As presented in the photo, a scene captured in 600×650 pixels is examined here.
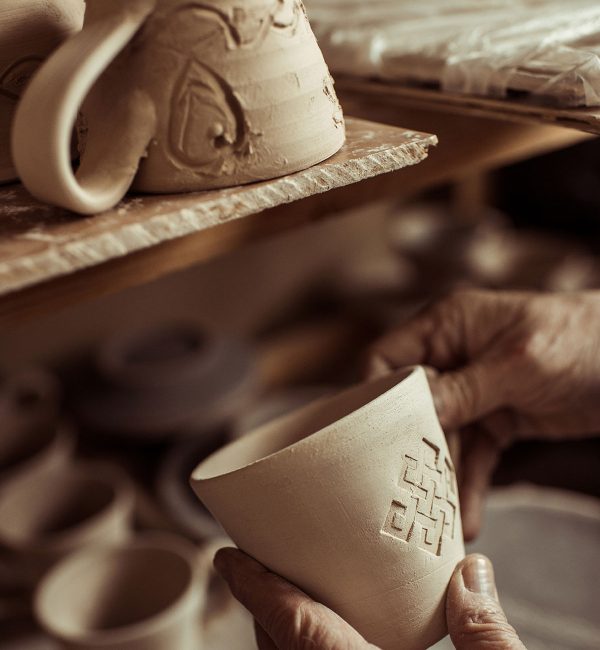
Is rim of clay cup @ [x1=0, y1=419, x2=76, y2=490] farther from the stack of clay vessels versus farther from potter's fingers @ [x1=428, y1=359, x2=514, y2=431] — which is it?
potter's fingers @ [x1=428, y1=359, x2=514, y2=431]

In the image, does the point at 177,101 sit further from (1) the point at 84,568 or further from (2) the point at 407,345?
(1) the point at 84,568

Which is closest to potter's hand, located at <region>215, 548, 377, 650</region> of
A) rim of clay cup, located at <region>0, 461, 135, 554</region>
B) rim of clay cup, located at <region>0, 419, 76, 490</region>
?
rim of clay cup, located at <region>0, 461, 135, 554</region>

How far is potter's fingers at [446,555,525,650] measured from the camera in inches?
17.8

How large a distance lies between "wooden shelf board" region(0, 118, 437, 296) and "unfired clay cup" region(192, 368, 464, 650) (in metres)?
0.13

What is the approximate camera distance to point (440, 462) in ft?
1.52

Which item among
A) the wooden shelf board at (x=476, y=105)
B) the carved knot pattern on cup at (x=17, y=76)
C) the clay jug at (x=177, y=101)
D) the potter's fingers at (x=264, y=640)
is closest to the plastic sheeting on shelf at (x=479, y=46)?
the wooden shelf board at (x=476, y=105)

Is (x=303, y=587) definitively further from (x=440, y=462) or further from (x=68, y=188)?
(x=68, y=188)

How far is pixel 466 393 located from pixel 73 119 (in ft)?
1.19

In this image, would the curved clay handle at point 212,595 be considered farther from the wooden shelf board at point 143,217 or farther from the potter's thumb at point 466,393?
the wooden shelf board at point 143,217

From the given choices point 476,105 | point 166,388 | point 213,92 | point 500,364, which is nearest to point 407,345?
point 500,364

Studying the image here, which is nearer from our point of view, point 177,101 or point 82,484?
point 177,101

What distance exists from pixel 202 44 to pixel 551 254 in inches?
45.8

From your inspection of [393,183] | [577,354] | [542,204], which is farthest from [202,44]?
[542,204]

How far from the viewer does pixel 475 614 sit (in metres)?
0.46
